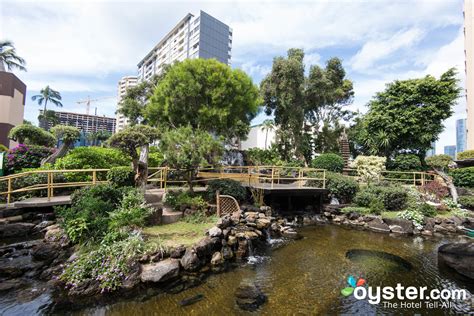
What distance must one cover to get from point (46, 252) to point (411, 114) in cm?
2441

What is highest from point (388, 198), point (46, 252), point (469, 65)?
point (469, 65)

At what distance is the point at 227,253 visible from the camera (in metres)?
6.59

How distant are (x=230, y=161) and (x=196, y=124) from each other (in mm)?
A: 10822

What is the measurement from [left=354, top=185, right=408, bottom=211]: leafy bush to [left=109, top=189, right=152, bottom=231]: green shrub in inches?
448

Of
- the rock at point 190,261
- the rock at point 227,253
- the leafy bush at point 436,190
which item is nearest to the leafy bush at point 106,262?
the rock at point 190,261

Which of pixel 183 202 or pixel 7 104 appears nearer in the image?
pixel 183 202

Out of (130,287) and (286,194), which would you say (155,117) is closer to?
(286,194)

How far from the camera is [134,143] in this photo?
8117 millimetres

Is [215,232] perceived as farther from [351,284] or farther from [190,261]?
[351,284]

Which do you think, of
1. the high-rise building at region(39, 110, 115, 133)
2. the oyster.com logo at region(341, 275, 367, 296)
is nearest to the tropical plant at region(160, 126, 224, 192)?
the oyster.com logo at region(341, 275, 367, 296)

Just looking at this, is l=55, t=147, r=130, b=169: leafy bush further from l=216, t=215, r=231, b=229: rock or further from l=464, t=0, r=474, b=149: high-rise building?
l=464, t=0, r=474, b=149: high-rise building

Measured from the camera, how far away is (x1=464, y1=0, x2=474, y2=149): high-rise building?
2302cm

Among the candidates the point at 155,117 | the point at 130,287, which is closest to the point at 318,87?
the point at 155,117

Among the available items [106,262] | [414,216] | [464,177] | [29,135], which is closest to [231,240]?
[106,262]
